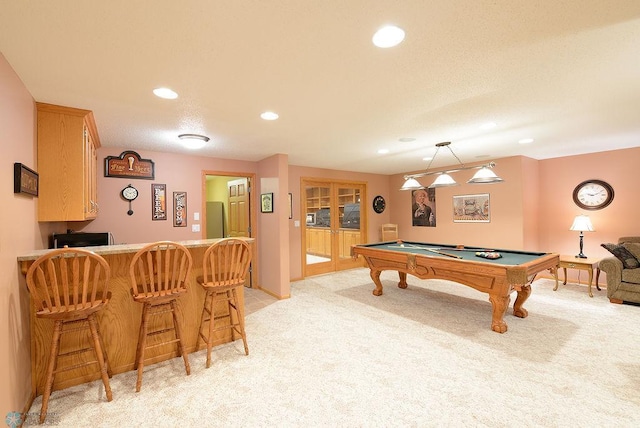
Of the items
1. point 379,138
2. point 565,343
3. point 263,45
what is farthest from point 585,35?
point 565,343

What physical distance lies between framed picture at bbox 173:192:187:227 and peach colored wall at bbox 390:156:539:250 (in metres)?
5.04

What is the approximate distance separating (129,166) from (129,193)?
396mm

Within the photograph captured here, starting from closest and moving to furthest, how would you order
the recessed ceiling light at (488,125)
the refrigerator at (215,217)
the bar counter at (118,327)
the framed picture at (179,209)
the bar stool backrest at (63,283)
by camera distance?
the bar stool backrest at (63,283) < the bar counter at (118,327) < the recessed ceiling light at (488,125) < the framed picture at (179,209) < the refrigerator at (215,217)

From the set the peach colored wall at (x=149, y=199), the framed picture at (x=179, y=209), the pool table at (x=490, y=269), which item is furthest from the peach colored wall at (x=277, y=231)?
the pool table at (x=490, y=269)

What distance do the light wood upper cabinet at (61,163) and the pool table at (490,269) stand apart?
12.0 feet

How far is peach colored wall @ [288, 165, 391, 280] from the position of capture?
5.75 m

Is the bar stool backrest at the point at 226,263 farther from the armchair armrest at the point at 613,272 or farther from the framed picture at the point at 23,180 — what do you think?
the armchair armrest at the point at 613,272

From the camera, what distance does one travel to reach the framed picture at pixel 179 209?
4.45m

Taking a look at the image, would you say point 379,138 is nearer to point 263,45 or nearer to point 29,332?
point 263,45

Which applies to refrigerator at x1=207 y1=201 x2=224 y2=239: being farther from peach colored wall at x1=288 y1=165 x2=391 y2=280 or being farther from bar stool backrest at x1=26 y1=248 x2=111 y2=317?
bar stool backrest at x1=26 y1=248 x2=111 y2=317

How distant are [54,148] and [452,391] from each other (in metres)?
3.85

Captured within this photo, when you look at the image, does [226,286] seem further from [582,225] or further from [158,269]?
[582,225]

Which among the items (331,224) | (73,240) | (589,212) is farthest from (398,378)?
(589,212)

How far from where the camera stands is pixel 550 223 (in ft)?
17.7
